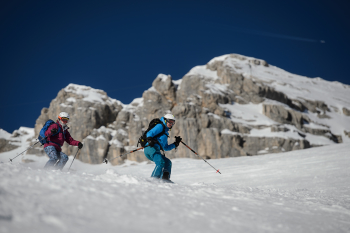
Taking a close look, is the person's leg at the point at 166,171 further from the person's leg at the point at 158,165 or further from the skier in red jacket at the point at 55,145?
the skier in red jacket at the point at 55,145

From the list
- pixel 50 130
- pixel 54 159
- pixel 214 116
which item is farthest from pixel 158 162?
pixel 214 116

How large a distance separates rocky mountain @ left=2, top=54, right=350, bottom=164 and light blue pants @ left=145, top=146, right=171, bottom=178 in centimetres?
4750

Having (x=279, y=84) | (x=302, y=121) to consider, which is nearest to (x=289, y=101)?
(x=302, y=121)

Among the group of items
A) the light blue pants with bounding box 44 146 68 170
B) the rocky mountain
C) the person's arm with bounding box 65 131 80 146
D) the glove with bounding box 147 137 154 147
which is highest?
the rocky mountain

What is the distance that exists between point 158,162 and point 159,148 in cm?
53

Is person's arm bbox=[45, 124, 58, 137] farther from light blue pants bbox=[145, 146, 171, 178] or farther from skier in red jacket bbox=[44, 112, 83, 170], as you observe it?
light blue pants bbox=[145, 146, 171, 178]

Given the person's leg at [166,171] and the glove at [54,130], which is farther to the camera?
the glove at [54,130]

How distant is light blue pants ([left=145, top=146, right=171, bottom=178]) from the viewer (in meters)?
6.44

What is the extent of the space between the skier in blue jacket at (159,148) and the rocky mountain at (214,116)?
47.2 metres

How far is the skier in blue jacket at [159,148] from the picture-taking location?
21.2ft

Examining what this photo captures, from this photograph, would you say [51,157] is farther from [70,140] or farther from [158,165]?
[158,165]

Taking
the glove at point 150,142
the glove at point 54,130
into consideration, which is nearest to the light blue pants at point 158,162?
the glove at point 150,142

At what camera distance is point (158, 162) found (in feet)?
21.5

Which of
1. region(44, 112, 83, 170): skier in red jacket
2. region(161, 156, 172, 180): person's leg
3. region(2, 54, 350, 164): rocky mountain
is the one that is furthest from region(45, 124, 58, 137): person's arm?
region(2, 54, 350, 164): rocky mountain
